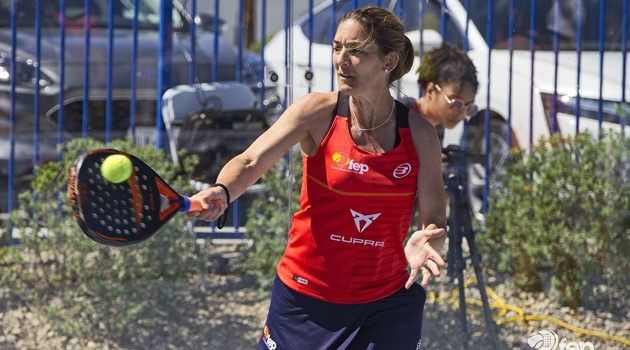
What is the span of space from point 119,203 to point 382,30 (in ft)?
3.27

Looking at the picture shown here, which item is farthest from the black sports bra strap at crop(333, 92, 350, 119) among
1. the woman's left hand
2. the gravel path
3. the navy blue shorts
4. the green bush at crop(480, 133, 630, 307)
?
the green bush at crop(480, 133, 630, 307)

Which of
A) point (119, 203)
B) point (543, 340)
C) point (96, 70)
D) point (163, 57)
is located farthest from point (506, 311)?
point (119, 203)

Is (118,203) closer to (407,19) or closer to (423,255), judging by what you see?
(423,255)

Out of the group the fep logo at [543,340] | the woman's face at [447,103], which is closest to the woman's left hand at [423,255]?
the woman's face at [447,103]

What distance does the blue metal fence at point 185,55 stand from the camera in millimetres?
4172

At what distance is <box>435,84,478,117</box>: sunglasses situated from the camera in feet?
12.8

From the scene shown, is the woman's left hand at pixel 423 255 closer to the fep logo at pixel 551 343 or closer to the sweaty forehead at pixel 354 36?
the sweaty forehead at pixel 354 36

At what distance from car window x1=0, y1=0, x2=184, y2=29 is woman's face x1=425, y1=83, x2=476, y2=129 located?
1345 millimetres

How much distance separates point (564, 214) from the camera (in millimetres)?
4309

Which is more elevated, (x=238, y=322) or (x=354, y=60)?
(x=354, y=60)

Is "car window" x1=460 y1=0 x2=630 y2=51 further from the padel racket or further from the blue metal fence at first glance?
the padel racket

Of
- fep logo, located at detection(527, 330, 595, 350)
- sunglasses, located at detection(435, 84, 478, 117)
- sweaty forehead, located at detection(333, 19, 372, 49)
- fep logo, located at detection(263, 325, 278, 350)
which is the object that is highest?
sweaty forehead, located at detection(333, 19, 372, 49)

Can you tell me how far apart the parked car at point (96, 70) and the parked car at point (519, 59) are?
0.29 metres

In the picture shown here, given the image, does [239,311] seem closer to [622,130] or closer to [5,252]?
[5,252]
